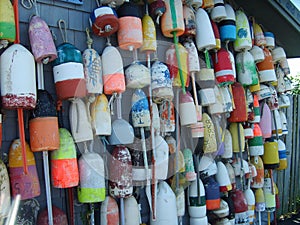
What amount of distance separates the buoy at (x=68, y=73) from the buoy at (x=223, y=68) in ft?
4.45

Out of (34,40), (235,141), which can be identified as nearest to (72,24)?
(34,40)

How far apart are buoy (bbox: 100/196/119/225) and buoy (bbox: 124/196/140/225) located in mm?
92

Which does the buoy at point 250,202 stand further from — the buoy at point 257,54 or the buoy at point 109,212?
the buoy at point 109,212

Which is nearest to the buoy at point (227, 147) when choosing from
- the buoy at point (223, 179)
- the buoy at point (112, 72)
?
the buoy at point (223, 179)

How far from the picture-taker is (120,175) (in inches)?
90.4

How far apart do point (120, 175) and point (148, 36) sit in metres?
0.92

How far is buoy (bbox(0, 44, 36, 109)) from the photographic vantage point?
6.09ft

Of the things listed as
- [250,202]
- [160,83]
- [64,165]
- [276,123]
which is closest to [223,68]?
[160,83]

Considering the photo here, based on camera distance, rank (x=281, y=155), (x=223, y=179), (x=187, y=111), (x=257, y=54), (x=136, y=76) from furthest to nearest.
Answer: (x=281, y=155) → (x=257, y=54) → (x=223, y=179) → (x=187, y=111) → (x=136, y=76)

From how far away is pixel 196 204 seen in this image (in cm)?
285

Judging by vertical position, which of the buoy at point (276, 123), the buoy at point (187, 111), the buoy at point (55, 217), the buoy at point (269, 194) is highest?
the buoy at point (187, 111)

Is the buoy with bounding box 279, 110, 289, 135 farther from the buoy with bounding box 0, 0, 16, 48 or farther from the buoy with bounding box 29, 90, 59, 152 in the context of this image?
the buoy with bounding box 0, 0, 16, 48

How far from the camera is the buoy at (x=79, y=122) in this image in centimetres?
216

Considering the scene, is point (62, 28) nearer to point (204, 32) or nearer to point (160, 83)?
point (160, 83)
